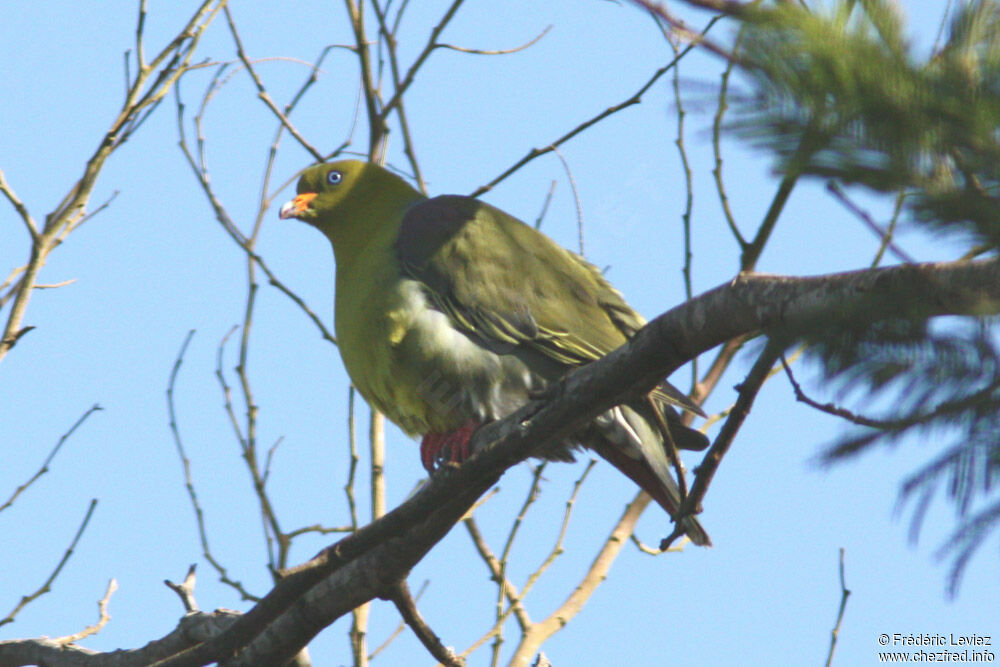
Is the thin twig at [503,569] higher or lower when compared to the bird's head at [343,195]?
lower

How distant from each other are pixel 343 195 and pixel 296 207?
0.69 feet

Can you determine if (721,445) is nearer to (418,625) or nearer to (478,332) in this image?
(418,625)

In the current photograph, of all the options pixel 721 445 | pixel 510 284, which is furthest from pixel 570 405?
pixel 510 284

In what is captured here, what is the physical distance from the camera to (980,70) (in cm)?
105

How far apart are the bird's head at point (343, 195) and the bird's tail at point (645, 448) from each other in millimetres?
1622

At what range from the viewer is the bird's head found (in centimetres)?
470

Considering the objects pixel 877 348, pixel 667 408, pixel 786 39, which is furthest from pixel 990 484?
pixel 667 408

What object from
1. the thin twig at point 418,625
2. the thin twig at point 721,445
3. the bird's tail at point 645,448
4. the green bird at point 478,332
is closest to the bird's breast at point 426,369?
the green bird at point 478,332

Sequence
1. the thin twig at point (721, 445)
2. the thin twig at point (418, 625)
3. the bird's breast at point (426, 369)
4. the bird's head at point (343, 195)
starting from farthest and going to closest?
1. the bird's head at point (343, 195)
2. the bird's breast at point (426, 369)
3. the thin twig at point (418, 625)
4. the thin twig at point (721, 445)

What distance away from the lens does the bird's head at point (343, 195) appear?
4695 mm

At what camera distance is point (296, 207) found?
475cm

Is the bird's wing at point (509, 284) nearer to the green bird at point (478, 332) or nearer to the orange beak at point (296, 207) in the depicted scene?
the green bird at point (478, 332)

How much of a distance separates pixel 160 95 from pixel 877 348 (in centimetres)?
260

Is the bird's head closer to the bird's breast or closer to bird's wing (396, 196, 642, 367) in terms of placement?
bird's wing (396, 196, 642, 367)
